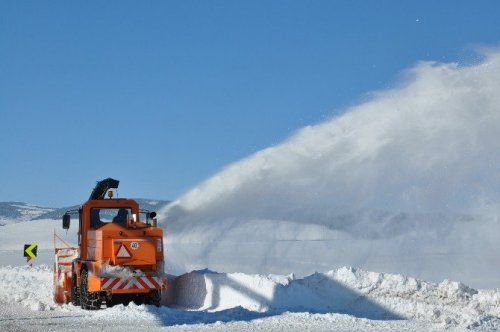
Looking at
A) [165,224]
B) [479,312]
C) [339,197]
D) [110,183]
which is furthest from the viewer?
[339,197]

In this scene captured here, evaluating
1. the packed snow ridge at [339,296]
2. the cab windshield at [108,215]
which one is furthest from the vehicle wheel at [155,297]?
the cab windshield at [108,215]

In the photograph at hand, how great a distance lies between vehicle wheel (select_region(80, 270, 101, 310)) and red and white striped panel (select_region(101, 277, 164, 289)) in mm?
416

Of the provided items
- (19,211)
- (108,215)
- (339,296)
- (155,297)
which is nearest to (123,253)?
(155,297)

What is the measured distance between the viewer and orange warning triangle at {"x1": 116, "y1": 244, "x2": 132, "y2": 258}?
15859 millimetres

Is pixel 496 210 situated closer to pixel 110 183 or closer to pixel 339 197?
pixel 339 197

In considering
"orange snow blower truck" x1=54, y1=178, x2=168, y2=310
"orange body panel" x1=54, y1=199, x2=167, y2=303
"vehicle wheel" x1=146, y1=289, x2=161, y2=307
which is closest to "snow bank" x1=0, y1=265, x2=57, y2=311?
"orange snow blower truck" x1=54, y1=178, x2=168, y2=310

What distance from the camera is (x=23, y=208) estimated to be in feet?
438

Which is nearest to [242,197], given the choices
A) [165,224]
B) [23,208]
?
[165,224]

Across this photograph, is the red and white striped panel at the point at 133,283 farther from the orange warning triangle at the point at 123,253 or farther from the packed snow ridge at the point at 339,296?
the packed snow ridge at the point at 339,296

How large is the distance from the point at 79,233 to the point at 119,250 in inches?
71.2

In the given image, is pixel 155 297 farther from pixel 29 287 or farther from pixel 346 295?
pixel 29 287

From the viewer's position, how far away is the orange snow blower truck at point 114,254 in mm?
15789

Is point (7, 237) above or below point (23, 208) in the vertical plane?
below

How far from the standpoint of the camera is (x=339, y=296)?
53.2 ft
